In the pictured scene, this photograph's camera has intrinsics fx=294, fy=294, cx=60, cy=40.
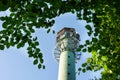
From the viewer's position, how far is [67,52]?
48.2 meters

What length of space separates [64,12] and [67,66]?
35.4 metres

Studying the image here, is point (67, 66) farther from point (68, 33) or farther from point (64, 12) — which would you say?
point (64, 12)

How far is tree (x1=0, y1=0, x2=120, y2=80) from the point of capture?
28.0 ft

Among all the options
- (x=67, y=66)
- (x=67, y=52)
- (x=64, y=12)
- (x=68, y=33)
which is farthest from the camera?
(x=68, y=33)

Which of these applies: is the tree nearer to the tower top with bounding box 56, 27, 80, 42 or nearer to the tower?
the tower

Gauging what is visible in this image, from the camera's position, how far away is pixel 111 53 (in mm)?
10742


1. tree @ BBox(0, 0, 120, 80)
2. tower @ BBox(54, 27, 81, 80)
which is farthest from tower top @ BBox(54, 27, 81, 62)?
tree @ BBox(0, 0, 120, 80)

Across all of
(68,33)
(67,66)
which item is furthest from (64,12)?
(68,33)

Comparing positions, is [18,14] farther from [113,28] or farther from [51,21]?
[113,28]

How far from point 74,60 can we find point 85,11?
38.0 meters

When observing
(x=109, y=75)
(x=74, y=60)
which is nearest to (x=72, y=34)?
(x=74, y=60)

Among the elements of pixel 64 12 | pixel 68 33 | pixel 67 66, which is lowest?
pixel 64 12

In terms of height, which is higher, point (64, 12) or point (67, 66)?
point (67, 66)

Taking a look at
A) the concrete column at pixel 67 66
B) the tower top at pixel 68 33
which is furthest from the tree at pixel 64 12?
the tower top at pixel 68 33
